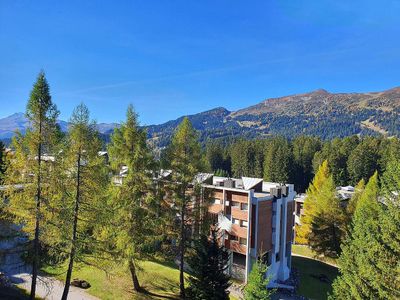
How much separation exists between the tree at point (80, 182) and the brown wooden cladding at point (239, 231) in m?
20.0

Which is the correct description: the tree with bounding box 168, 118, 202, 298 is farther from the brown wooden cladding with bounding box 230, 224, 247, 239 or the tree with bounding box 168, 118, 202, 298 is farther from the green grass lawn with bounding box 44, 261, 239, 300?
the brown wooden cladding with bounding box 230, 224, 247, 239

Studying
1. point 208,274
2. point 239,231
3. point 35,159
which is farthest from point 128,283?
point 35,159

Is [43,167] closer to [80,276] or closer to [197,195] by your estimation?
[197,195]

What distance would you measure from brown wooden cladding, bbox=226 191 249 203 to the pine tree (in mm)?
13221

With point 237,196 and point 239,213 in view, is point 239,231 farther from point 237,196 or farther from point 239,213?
point 237,196

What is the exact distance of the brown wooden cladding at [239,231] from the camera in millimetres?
37250

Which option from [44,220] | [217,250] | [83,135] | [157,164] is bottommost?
[217,250]

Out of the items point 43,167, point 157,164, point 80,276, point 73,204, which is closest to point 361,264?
point 157,164

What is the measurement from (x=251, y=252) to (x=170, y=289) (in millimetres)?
11331

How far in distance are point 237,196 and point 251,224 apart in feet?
11.2

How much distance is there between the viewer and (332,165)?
90500 millimetres

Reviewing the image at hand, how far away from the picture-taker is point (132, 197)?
84.6 feet

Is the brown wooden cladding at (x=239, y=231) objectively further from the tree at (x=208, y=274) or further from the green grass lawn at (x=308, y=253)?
the green grass lawn at (x=308, y=253)

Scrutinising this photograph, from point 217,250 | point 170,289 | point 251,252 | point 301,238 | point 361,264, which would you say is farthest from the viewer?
point 301,238
